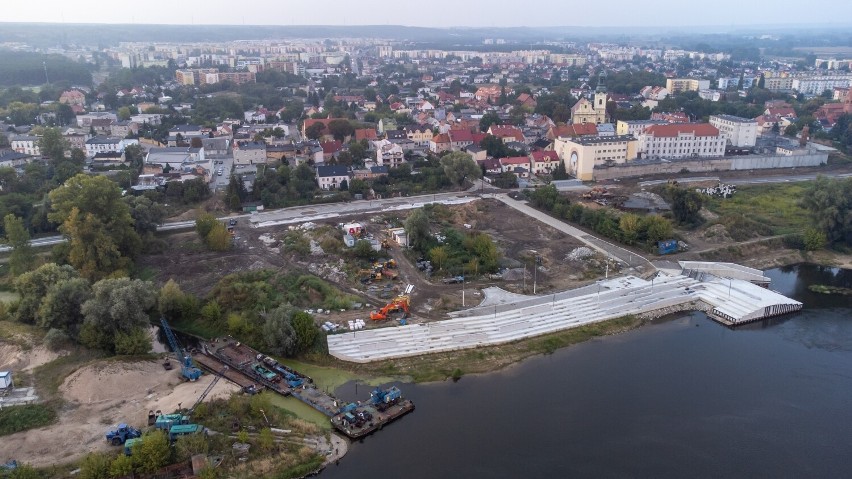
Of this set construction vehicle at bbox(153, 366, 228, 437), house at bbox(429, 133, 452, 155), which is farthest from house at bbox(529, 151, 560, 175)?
construction vehicle at bbox(153, 366, 228, 437)

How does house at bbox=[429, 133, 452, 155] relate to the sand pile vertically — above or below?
above

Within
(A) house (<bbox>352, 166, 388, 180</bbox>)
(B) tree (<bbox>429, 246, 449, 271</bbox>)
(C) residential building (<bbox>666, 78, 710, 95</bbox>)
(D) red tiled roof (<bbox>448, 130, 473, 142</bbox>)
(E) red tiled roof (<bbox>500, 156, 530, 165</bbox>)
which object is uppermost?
(C) residential building (<bbox>666, 78, 710, 95</bbox>)

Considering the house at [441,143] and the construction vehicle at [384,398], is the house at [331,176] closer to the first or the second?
Result: the house at [441,143]

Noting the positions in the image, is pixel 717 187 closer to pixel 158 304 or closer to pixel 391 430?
pixel 391 430

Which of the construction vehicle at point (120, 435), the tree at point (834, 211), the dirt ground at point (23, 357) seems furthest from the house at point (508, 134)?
the construction vehicle at point (120, 435)

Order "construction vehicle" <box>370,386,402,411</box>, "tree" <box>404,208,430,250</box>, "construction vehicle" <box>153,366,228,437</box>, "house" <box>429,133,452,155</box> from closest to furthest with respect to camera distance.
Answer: "construction vehicle" <box>153,366,228,437</box>
"construction vehicle" <box>370,386,402,411</box>
"tree" <box>404,208,430,250</box>
"house" <box>429,133,452,155</box>

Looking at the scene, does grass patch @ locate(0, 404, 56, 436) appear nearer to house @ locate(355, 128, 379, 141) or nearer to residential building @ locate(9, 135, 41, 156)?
house @ locate(355, 128, 379, 141)
